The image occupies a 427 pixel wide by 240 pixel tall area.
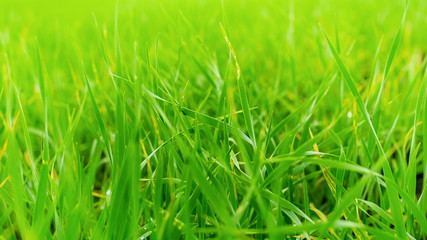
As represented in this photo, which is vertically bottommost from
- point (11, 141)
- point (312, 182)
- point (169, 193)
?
point (312, 182)

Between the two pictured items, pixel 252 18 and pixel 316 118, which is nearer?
pixel 316 118

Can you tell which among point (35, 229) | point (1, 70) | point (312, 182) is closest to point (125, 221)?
point (35, 229)

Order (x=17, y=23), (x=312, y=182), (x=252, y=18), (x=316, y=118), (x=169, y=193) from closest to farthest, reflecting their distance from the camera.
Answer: (x=169, y=193) < (x=312, y=182) < (x=316, y=118) < (x=17, y=23) < (x=252, y=18)

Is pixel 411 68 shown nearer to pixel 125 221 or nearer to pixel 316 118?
pixel 316 118

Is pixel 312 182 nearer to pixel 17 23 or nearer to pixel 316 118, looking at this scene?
pixel 316 118

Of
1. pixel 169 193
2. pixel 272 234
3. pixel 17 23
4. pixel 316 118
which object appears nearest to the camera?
pixel 272 234

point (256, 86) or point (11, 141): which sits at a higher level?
point (11, 141)

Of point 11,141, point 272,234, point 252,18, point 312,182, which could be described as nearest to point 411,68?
point 312,182
